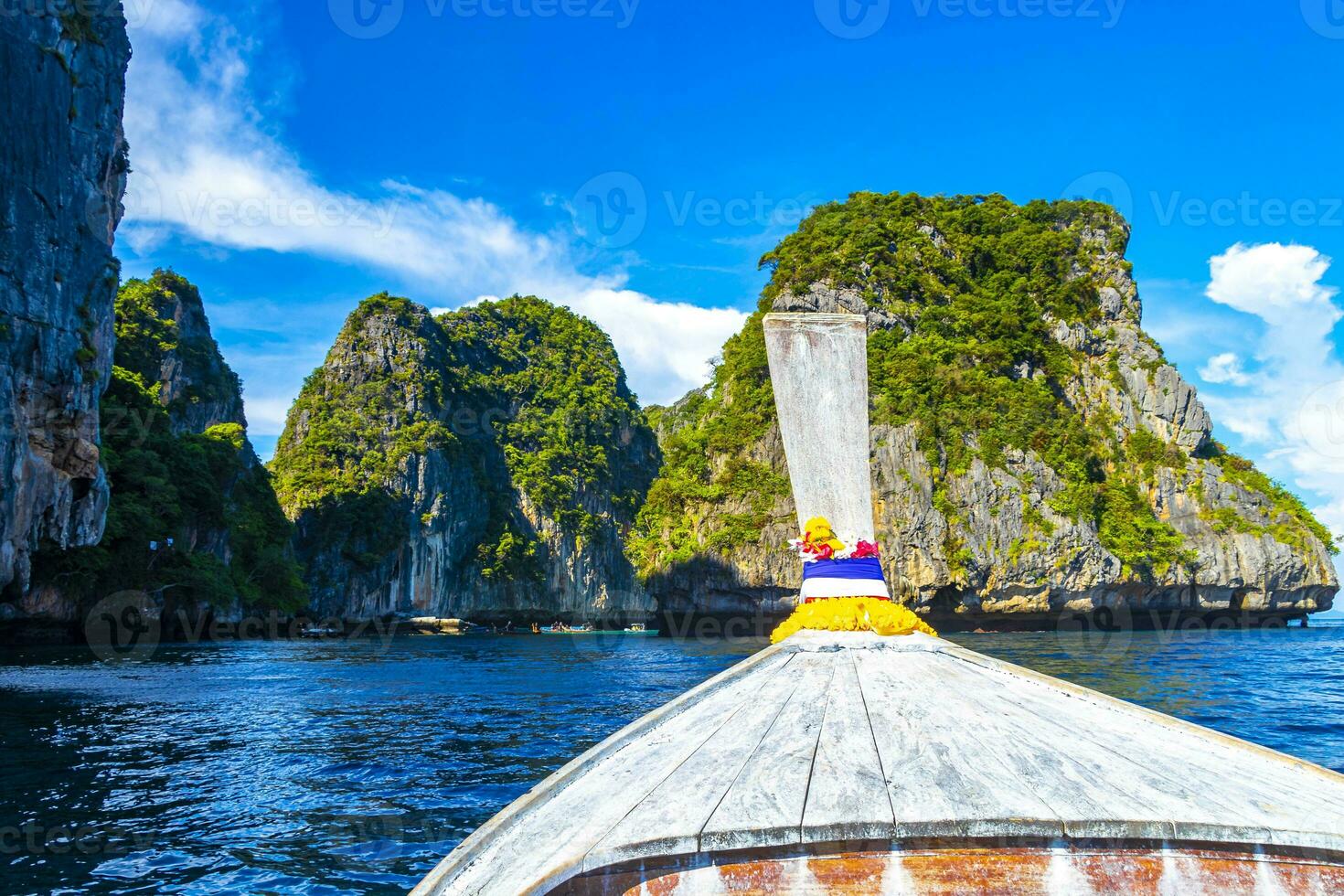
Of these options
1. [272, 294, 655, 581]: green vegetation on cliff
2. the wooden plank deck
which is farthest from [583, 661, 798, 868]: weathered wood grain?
[272, 294, 655, 581]: green vegetation on cliff

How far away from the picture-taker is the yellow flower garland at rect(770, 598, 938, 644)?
4559 millimetres

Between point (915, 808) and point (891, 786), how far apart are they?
0.14 metres

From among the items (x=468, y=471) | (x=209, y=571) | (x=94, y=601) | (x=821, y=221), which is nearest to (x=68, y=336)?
(x=94, y=601)

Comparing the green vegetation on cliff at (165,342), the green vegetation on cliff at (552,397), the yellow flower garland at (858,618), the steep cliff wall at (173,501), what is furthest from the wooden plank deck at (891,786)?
the green vegetation on cliff at (552,397)

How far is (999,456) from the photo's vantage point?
40875 mm

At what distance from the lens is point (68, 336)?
70.9 feet

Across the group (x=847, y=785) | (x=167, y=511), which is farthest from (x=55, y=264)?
(x=847, y=785)

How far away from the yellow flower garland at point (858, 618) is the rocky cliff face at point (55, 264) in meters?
20.5

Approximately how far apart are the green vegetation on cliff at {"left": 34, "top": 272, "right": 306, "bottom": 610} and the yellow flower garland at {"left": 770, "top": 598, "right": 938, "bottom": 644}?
3141cm

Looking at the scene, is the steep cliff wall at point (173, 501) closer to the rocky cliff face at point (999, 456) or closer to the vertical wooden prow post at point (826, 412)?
the rocky cliff face at point (999, 456)

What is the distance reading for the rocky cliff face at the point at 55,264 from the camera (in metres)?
18.9

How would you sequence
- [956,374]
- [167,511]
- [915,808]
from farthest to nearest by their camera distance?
[956,374] < [167,511] < [915,808]

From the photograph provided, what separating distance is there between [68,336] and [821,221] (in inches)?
1696

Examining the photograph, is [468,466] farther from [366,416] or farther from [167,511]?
[167,511]
